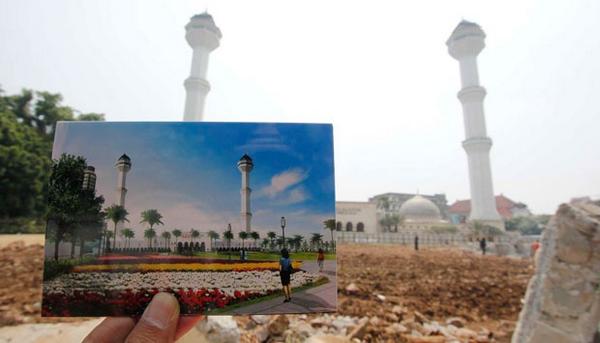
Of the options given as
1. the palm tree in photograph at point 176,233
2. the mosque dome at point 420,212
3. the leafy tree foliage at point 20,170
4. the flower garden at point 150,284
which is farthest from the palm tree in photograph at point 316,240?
the mosque dome at point 420,212

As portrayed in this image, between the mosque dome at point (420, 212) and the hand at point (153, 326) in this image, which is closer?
the hand at point (153, 326)

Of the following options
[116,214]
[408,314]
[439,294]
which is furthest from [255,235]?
[439,294]

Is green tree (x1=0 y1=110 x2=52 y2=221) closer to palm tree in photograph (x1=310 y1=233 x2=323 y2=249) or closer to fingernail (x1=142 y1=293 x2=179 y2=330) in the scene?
fingernail (x1=142 y1=293 x2=179 y2=330)

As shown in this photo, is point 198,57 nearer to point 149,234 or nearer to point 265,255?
point 149,234

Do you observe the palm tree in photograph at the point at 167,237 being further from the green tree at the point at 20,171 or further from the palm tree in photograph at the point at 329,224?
the green tree at the point at 20,171

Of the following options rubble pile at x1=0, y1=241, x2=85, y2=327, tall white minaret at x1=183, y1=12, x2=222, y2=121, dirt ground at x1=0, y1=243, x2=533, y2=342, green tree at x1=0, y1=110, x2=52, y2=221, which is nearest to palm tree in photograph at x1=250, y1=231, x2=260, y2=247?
dirt ground at x1=0, y1=243, x2=533, y2=342

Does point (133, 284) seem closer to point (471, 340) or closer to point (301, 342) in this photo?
point (301, 342)
